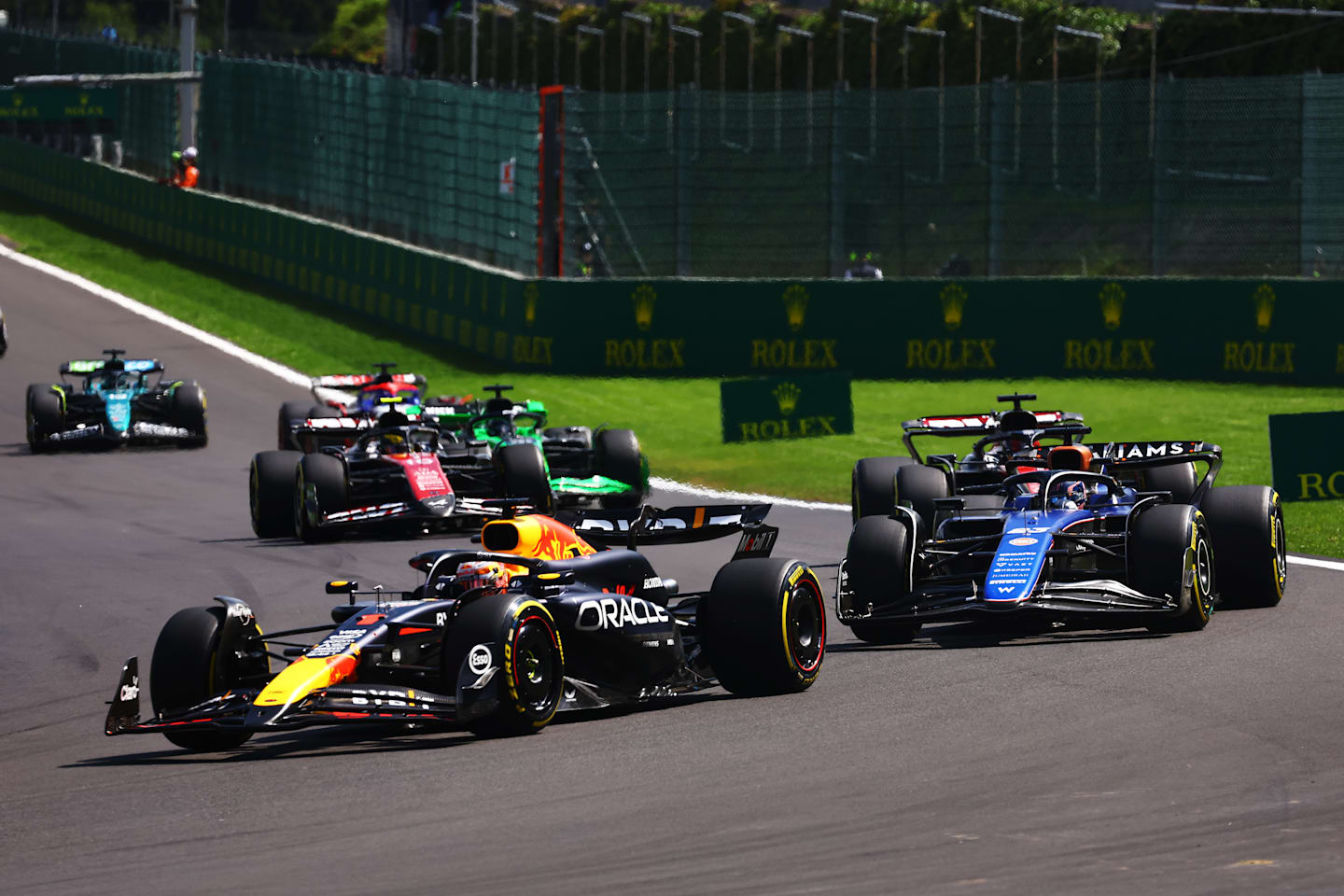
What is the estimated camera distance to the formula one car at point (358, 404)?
22594 mm

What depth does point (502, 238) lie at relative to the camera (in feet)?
122

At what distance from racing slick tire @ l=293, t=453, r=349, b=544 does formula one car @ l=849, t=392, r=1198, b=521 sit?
15.9 feet

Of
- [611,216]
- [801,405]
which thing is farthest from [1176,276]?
[611,216]

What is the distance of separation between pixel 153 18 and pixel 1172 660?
133 meters

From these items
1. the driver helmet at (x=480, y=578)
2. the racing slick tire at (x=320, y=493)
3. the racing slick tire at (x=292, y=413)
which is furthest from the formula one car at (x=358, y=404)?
the driver helmet at (x=480, y=578)

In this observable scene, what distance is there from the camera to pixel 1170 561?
1325 centimetres

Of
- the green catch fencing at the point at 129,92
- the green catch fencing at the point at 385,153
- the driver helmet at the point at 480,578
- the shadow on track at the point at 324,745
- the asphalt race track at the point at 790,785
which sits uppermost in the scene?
the green catch fencing at the point at 129,92

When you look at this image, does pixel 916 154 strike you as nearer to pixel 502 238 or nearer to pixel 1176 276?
pixel 1176 276

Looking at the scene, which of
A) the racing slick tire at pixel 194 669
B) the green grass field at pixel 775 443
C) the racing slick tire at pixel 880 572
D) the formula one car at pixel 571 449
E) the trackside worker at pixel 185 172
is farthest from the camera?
the trackside worker at pixel 185 172

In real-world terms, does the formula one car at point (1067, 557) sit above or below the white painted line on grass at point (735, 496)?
above

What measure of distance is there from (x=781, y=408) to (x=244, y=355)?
14.7 metres

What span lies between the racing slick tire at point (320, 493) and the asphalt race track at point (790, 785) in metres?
4.62

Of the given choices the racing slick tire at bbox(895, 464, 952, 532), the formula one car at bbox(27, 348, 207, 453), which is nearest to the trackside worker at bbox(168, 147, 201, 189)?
the formula one car at bbox(27, 348, 207, 453)

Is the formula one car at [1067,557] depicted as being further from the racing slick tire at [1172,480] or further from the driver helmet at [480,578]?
the driver helmet at [480,578]
